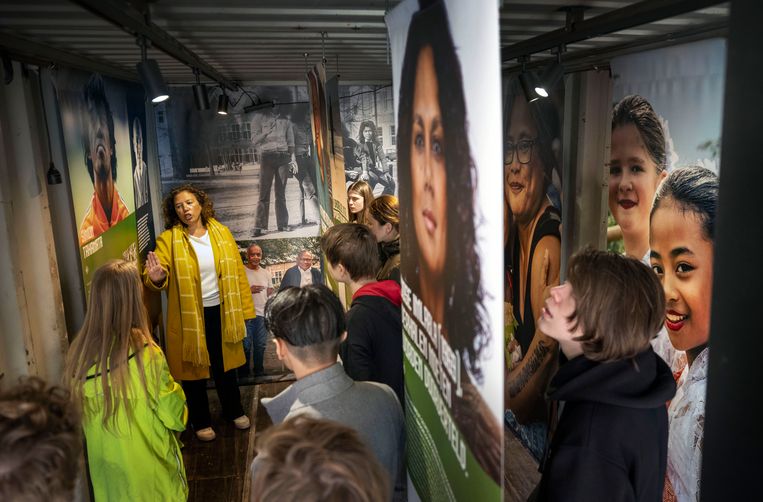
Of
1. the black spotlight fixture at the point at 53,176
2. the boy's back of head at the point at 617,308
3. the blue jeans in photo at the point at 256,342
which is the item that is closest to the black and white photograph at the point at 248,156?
the blue jeans in photo at the point at 256,342

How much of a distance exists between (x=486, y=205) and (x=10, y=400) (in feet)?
4.28

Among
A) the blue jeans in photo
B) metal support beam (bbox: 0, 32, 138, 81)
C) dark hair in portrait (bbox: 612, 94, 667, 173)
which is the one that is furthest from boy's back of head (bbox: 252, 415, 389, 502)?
the blue jeans in photo

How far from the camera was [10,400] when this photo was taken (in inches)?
59.1

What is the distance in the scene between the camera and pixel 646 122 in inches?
137

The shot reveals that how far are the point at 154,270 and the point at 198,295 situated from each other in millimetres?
448

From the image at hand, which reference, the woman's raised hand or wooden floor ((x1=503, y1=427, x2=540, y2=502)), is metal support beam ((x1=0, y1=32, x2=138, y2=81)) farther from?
wooden floor ((x1=503, y1=427, x2=540, y2=502))

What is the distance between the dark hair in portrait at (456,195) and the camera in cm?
115

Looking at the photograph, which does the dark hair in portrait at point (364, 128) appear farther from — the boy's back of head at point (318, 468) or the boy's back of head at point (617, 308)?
the boy's back of head at point (318, 468)

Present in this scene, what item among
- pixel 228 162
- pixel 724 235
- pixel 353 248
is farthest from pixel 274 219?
pixel 724 235

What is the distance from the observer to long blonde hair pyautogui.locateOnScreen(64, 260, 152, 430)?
2.75 metres

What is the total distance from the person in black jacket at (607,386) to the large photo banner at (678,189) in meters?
1.33

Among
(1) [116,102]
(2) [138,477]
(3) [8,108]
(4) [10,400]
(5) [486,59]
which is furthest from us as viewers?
(1) [116,102]

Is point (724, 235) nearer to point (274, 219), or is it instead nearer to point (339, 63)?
point (339, 63)

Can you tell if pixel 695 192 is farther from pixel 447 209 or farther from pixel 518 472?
pixel 518 472
